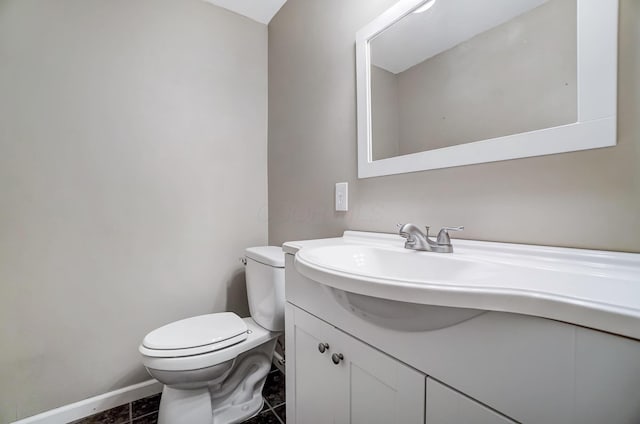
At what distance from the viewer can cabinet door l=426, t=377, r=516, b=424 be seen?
1.47 ft

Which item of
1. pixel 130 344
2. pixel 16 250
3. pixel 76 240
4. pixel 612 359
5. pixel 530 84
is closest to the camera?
pixel 612 359

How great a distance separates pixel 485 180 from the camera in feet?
2.50

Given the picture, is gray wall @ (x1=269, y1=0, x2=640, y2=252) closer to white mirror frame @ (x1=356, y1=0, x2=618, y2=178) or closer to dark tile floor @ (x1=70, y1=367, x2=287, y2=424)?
white mirror frame @ (x1=356, y1=0, x2=618, y2=178)

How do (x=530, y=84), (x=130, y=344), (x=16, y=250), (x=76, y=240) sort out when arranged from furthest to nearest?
(x=130, y=344), (x=76, y=240), (x=16, y=250), (x=530, y=84)

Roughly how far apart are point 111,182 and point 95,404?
43.1 inches

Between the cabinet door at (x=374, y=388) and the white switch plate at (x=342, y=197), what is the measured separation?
2.00 ft

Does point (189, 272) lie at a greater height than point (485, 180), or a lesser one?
lesser

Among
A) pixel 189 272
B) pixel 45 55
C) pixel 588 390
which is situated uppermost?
pixel 45 55

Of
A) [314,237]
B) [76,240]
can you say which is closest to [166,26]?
[76,240]

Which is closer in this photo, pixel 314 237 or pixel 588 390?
pixel 588 390

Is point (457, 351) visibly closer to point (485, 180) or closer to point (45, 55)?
point (485, 180)

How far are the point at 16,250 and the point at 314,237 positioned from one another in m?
1.33

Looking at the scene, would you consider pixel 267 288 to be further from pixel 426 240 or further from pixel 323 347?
pixel 426 240

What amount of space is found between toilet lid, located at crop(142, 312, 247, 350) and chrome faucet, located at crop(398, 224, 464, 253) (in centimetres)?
87
